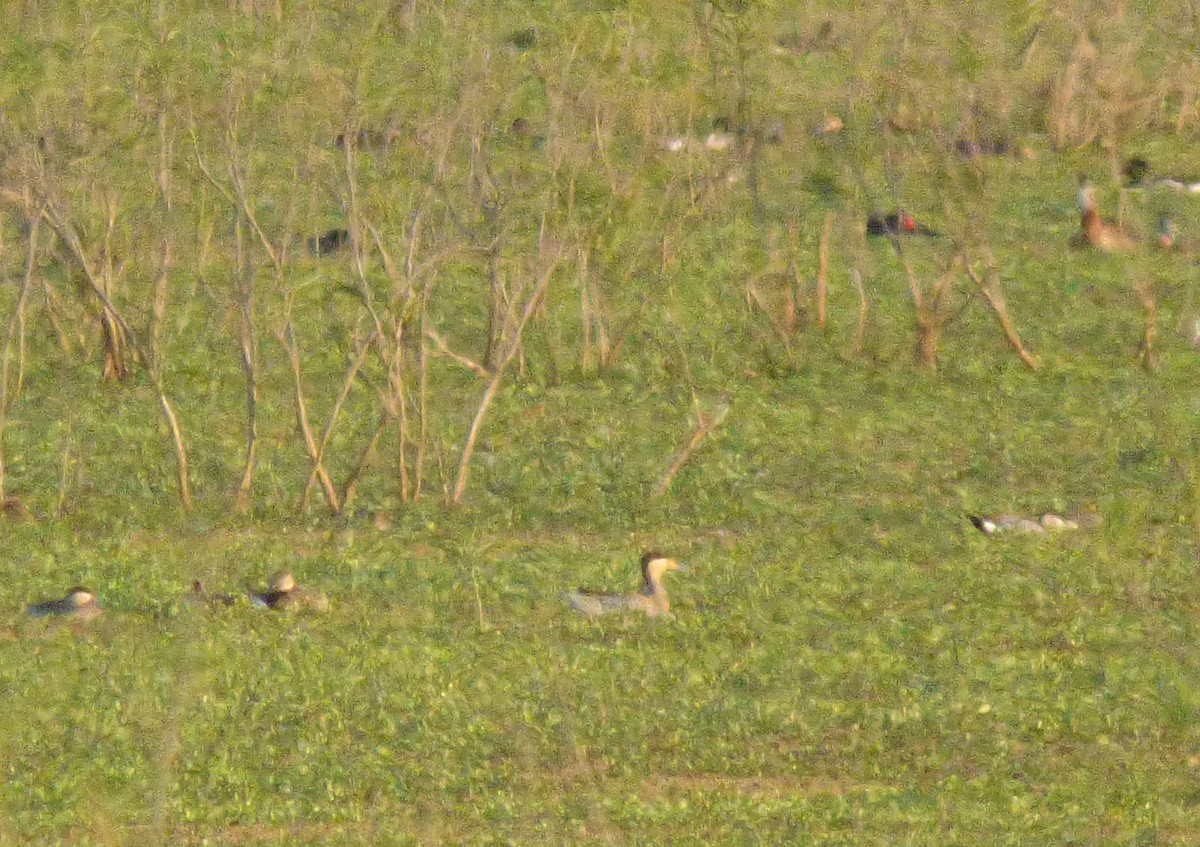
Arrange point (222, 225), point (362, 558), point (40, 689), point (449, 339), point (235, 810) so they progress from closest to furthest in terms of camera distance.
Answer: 1. point (235, 810)
2. point (40, 689)
3. point (362, 558)
4. point (449, 339)
5. point (222, 225)

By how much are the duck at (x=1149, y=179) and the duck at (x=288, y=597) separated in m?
8.73

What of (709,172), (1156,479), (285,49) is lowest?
(1156,479)

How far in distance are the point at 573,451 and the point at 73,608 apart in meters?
2.75

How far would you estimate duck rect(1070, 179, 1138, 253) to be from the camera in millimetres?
13195

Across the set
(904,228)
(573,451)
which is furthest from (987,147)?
(573,451)

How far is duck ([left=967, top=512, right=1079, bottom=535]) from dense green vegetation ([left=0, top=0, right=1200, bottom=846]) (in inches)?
4.5

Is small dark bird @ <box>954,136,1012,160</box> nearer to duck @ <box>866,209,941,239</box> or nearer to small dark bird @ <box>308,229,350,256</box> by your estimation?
duck @ <box>866,209,941,239</box>

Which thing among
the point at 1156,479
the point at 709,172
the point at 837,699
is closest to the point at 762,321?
the point at 709,172

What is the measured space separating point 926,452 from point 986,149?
542cm

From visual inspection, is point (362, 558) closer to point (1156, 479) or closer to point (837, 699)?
point (837, 699)

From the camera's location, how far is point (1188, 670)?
748 centimetres

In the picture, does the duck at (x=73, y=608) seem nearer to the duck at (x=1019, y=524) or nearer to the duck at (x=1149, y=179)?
the duck at (x=1019, y=524)

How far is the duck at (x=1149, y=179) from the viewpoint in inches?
576

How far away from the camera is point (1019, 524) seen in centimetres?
882
